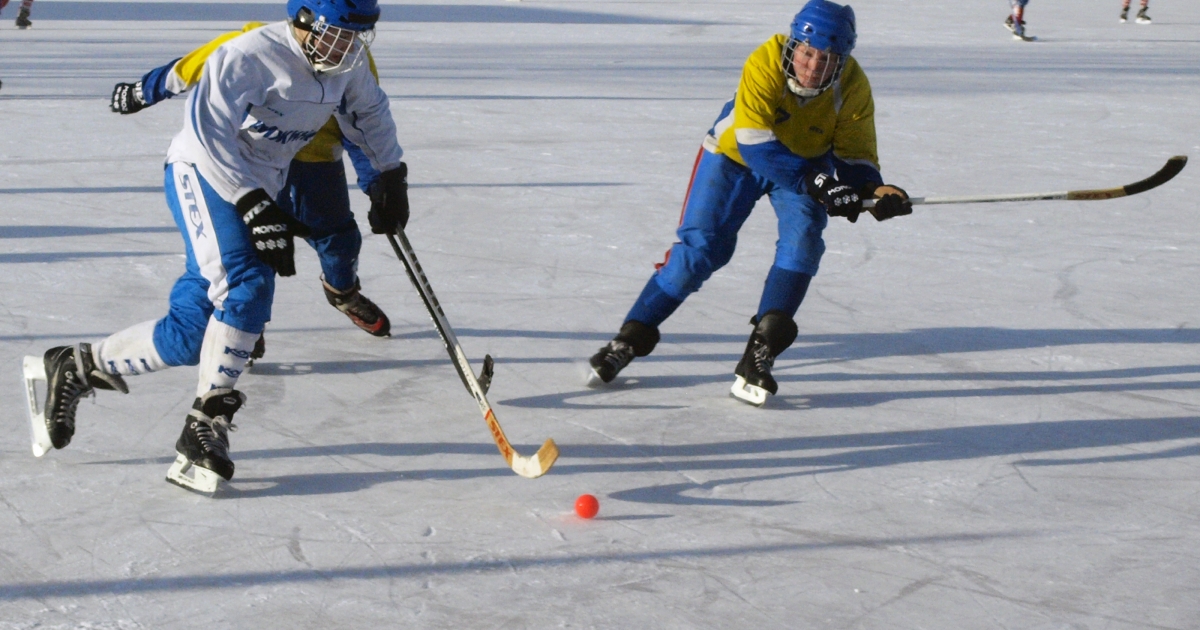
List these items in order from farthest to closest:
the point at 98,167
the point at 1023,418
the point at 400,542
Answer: the point at 98,167 → the point at 1023,418 → the point at 400,542

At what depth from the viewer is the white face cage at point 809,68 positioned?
3486 mm

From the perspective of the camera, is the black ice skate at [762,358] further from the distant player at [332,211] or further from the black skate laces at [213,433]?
the black skate laces at [213,433]

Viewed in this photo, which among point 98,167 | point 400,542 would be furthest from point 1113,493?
point 98,167

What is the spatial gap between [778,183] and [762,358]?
0.50m

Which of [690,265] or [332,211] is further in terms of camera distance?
[332,211]

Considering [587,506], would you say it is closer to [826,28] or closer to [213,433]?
[213,433]

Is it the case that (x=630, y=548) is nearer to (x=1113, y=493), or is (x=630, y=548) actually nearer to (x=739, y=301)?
(x=1113, y=493)

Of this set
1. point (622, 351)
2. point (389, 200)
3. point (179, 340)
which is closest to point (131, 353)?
point (179, 340)

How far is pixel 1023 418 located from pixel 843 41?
1187mm

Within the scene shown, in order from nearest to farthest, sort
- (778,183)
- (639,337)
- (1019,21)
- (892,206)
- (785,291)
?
(892,206), (778,183), (785,291), (639,337), (1019,21)

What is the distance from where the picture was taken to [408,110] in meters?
8.62

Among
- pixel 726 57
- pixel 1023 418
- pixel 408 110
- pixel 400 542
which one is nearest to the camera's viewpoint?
pixel 400 542

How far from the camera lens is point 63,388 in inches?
122

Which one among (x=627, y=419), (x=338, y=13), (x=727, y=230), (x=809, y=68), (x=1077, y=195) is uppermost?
(x=338, y=13)
